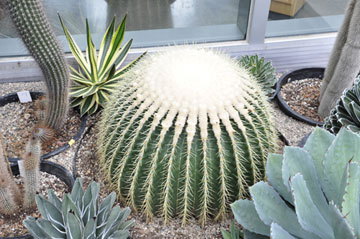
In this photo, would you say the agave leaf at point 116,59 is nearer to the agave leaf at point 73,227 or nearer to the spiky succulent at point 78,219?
the spiky succulent at point 78,219

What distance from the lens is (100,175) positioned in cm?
194

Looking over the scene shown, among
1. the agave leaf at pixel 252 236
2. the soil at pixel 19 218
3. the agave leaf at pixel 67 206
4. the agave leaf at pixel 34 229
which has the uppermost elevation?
the agave leaf at pixel 67 206

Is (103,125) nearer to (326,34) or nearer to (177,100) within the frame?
(177,100)

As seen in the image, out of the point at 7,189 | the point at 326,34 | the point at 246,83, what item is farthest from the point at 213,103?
the point at 326,34

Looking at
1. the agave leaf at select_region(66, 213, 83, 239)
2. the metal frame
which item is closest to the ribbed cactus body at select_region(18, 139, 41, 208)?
the agave leaf at select_region(66, 213, 83, 239)

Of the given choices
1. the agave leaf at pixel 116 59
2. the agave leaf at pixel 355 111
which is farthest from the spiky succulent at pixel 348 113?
the agave leaf at pixel 116 59

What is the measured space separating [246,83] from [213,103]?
27 centimetres

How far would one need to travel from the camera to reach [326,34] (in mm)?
3072

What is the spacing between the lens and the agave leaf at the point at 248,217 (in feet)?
4.38

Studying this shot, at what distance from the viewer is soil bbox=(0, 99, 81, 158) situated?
7.01 ft

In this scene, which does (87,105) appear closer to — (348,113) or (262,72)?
(262,72)

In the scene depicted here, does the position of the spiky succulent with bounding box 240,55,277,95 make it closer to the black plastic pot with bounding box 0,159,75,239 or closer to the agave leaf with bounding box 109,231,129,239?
the black plastic pot with bounding box 0,159,75,239

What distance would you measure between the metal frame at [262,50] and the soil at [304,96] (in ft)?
0.92

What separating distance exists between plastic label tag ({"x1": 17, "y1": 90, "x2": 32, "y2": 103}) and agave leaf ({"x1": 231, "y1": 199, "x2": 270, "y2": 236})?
5.45 feet
